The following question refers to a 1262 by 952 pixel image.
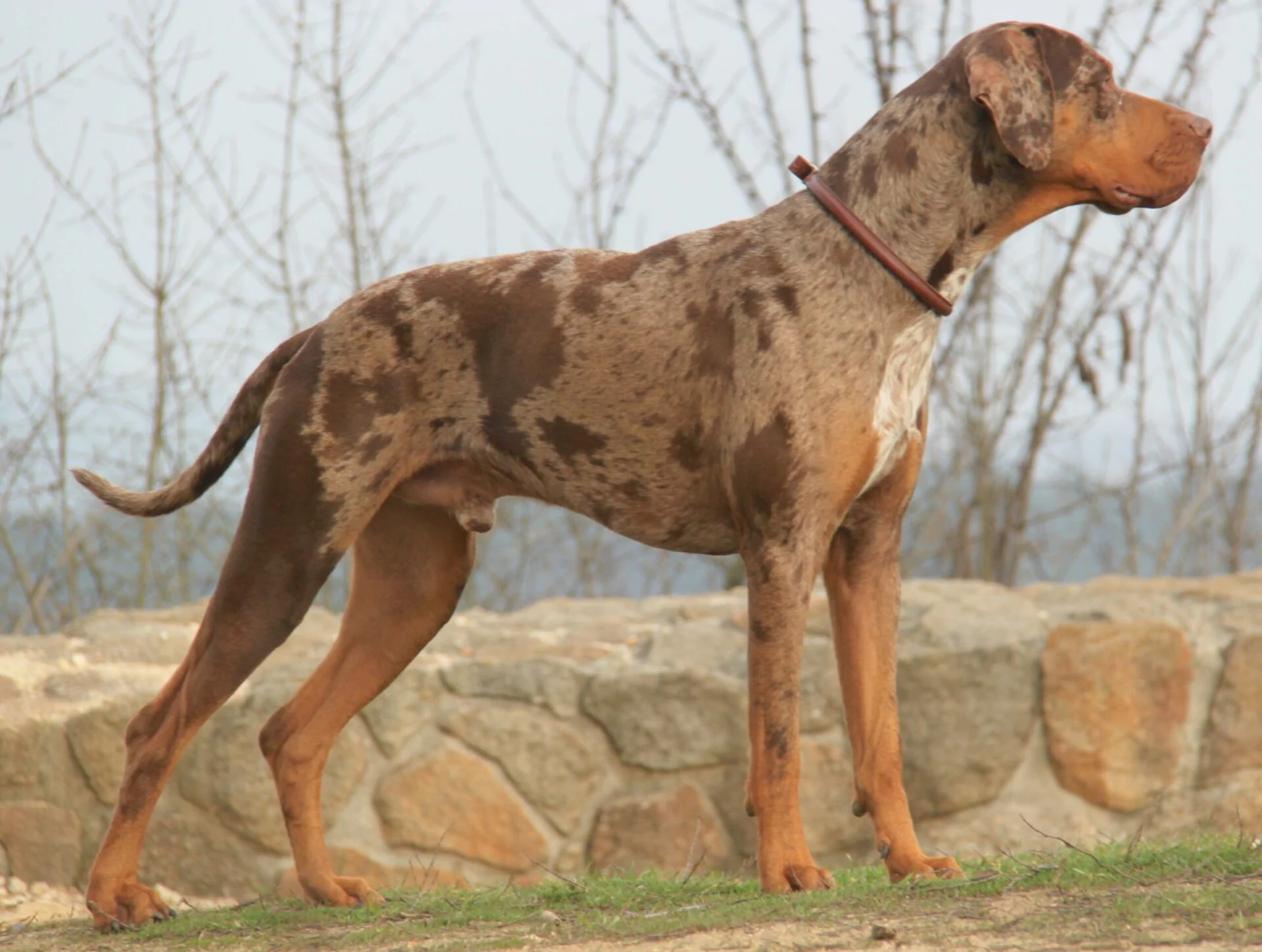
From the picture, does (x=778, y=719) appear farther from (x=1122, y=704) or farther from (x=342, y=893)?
(x=1122, y=704)

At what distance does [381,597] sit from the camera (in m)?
4.07

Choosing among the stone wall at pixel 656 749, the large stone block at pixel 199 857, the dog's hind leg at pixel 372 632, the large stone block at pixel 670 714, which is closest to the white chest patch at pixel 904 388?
the dog's hind leg at pixel 372 632

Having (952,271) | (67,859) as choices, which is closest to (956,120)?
(952,271)

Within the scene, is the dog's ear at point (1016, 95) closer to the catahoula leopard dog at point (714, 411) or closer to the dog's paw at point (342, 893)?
the catahoula leopard dog at point (714, 411)

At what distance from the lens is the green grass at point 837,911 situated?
284cm

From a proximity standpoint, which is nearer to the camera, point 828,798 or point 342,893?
point 342,893

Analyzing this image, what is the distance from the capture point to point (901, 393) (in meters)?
3.41

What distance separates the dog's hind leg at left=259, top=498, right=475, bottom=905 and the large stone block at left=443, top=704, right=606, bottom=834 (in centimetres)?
130

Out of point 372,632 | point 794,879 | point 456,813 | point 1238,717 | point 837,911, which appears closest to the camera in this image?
point 837,911

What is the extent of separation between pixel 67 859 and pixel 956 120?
3.95m

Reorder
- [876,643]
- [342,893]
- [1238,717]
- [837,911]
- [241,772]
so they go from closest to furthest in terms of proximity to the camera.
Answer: [837,911] → [876,643] → [342,893] → [241,772] → [1238,717]

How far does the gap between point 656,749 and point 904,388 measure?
7.89 ft

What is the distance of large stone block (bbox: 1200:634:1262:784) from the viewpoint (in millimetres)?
5449

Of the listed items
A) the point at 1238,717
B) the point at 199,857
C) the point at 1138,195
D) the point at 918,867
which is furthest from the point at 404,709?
the point at 1138,195
